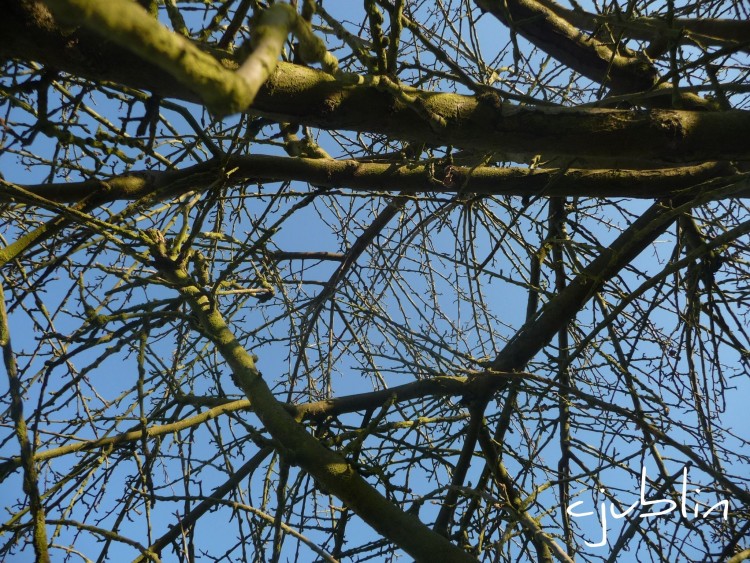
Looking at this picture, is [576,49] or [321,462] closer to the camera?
[321,462]

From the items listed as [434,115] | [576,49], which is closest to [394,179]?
[434,115]

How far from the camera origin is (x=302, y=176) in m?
2.09

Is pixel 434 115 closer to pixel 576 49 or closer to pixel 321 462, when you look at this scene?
pixel 321 462

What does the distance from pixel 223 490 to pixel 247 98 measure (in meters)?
2.07

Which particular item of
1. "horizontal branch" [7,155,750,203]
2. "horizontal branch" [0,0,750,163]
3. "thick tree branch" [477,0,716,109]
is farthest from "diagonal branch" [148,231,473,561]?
"thick tree branch" [477,0,716,109]

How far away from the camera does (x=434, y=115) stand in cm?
154

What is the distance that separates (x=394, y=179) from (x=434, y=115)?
26.9 inches

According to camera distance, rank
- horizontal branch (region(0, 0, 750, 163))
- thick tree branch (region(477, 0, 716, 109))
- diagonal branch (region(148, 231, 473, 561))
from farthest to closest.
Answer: thick tree branch (region(477, 0, 716, 109))
diagonal branch (region(148, 231, 473, 561))
horizontal branch (region(0, 0, 750, 163))

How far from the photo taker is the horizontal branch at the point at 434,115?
3.87 ft

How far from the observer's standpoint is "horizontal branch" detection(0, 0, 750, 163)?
46.5 inches

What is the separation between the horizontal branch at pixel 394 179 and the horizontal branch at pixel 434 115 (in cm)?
23

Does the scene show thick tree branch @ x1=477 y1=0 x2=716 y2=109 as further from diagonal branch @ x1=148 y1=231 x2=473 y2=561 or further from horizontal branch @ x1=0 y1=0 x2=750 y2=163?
diagonal branch @ x1=148 y1=231 x2=473 y2=561

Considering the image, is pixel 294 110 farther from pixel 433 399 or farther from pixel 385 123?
pixel 433 399

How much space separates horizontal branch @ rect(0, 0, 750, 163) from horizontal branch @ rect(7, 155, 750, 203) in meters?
0.23
